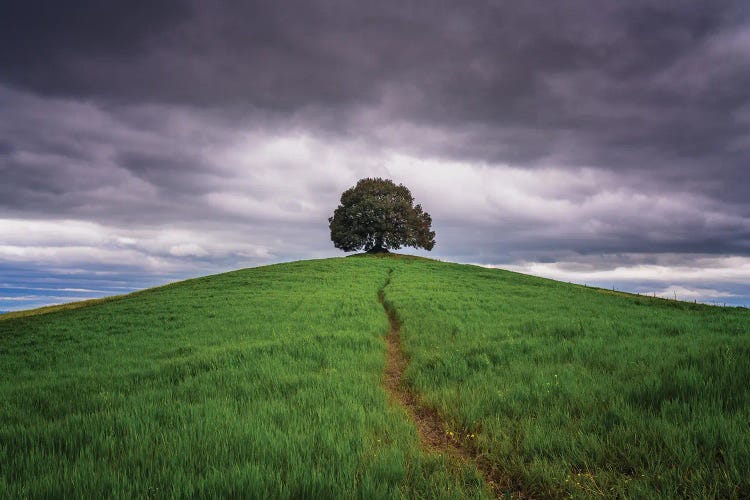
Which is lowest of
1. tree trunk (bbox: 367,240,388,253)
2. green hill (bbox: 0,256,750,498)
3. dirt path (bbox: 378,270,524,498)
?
dirt path (bbox: 378,270,524,498)

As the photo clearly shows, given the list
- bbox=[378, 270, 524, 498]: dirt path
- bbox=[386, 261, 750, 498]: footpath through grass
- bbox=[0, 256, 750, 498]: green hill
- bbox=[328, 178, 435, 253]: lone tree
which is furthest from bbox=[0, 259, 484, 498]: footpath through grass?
bbox=[328, 178, 435, 253]: lone tree

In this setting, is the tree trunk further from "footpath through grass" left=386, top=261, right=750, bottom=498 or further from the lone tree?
"footpath through grass" left=386, top=261, right=750, bottom=498

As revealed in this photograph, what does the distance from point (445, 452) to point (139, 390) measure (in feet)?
20.0

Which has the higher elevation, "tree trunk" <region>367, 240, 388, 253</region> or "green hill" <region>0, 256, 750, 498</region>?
"tree trunk" <region>367, 240, 388, 253</region>

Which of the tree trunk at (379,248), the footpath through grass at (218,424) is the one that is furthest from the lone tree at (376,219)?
the footpath through grass at (218,424)

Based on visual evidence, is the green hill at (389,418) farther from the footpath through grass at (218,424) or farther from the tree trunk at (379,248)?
the tree trunk at (379,248)

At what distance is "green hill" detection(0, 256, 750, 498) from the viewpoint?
3801 mm

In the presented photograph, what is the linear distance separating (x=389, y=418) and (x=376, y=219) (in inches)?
2098

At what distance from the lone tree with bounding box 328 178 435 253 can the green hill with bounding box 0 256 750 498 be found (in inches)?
1855

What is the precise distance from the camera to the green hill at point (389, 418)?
3801mm

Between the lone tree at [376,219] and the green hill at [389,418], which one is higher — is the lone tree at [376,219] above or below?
above

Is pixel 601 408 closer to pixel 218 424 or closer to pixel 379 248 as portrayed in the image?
pixel 218 424

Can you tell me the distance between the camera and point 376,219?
5853 cm

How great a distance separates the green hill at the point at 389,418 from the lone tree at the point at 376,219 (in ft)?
155
